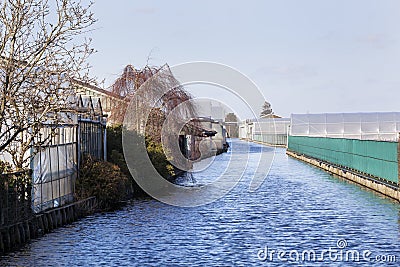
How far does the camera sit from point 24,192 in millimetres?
20172

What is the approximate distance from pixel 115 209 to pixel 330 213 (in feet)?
26.8

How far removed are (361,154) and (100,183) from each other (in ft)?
60.5

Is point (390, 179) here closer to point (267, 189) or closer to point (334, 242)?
point (267, 189)

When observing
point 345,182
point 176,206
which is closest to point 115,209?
point 176,206

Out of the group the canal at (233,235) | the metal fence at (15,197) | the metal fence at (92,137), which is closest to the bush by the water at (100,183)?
the canal at (233,235)

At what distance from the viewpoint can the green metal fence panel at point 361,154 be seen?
106ft

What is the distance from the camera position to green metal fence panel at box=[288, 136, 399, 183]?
32.3 metres

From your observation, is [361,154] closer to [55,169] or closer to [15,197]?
[55,169]

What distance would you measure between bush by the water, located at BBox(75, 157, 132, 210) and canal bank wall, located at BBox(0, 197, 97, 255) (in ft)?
1.82

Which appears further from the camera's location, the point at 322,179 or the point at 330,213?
the point at 322,179

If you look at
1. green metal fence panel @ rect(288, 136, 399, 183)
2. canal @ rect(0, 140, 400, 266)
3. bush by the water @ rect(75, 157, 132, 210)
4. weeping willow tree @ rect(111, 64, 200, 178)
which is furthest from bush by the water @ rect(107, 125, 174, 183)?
green metal fence panel @ rect(288, 136, 399, 183)

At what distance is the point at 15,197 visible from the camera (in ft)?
63.2

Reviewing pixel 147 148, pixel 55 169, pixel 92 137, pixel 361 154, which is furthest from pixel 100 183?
pixel 361 154

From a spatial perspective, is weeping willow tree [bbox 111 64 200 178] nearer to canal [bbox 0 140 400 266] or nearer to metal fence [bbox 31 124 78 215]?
canal [bbox 0 140 400 266]
